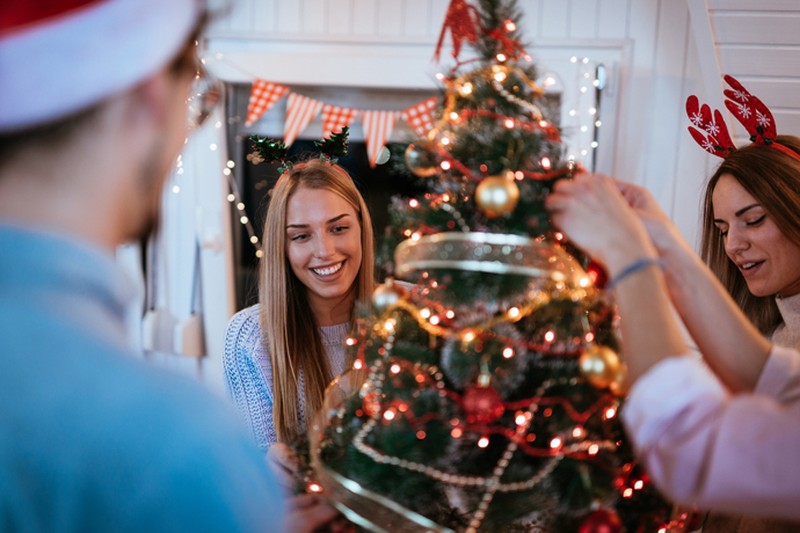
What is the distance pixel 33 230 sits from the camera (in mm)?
574

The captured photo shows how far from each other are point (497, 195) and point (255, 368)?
1.19 meters

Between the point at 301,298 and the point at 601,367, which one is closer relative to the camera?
the point at 601,367

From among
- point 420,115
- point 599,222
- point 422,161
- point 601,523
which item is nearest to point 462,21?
point 422,161

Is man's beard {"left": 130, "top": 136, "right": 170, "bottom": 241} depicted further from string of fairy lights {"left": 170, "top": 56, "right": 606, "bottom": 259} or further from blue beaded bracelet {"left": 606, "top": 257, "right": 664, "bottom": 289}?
string of fairy lights {"left": 170, "top": 56, "right": 606, "bottom": 259}

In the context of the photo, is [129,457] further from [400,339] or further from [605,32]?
[605,32]

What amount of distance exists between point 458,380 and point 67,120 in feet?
1.80

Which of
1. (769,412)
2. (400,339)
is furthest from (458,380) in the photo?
(769,412)

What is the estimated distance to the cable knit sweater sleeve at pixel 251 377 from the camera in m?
1.89

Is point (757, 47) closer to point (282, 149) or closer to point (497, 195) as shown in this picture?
point (282, 149)

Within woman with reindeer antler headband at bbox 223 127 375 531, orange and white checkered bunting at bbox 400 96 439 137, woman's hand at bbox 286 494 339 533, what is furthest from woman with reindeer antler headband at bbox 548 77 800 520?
orange and white checkered bunting at bbox 400 96 439 137

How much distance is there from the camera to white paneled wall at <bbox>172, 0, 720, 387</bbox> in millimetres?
2768

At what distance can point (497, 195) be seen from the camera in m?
0.88

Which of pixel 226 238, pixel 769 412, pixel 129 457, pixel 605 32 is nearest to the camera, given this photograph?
pixel 129 457

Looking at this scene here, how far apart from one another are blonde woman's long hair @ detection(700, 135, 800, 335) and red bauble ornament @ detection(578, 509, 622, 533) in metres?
1.16
